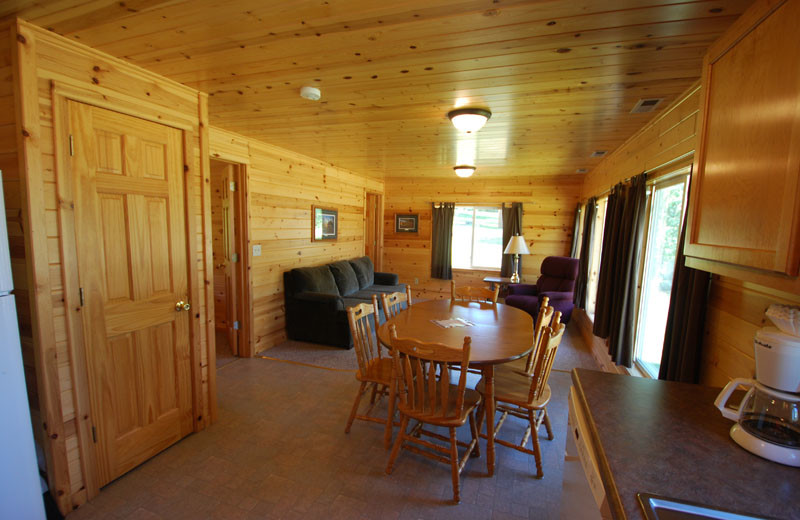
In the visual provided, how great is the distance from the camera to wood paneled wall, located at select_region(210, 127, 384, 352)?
372cm

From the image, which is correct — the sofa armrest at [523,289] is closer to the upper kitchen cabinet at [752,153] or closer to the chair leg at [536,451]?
the chair leg at [536,451]

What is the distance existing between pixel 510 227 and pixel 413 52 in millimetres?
4973

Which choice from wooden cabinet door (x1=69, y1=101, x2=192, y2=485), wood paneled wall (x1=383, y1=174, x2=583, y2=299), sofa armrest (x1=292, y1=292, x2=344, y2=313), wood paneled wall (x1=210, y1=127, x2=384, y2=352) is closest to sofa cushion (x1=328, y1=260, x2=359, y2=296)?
wood paneled wall (x1=210, y1=127, x2=384, y2=352)

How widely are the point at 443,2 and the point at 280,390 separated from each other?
306 centimetres

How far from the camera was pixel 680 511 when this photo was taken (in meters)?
0.87

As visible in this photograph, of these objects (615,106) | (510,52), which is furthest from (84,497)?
(615,106)

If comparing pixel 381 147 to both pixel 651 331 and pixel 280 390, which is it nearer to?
pixel 280 390

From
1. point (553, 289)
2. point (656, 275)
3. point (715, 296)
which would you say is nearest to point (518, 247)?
point (553, 289)

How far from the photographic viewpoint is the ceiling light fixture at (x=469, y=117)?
2523mm

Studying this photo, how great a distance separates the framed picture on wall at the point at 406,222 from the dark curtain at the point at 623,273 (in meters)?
4.02

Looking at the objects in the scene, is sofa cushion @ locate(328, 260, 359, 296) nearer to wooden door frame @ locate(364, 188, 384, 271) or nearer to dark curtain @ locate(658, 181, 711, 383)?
wooden door frame @ locate(364, 188, 384, 271)

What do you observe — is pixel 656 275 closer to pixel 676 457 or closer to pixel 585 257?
pixel 585 257

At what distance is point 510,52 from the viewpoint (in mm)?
1696

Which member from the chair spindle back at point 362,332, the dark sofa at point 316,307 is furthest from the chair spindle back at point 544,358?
the dark sofa at point 316,307
